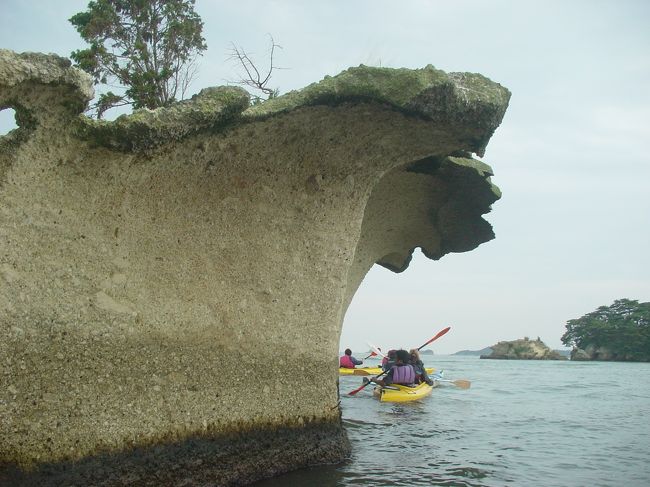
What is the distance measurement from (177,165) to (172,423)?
2.15 meters

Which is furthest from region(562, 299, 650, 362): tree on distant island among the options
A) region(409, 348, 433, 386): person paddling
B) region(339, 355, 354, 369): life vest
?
region(409, 348, 433, 386): person paddling

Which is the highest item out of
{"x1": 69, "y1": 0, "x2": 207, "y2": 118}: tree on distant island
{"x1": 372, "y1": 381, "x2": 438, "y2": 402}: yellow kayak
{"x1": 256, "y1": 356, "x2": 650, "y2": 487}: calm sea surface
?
{"x1": 69, "y1": 0, "x2": 207, "y2": 118}: tree on distant island

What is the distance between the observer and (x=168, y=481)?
464 cm

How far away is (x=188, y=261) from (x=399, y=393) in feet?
33.3

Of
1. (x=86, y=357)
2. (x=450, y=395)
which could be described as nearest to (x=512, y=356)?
(x=450, y=395)

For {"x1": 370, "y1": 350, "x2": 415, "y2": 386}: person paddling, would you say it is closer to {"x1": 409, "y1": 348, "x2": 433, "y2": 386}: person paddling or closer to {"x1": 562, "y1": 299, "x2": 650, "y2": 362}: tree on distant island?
{"x1": 409, "y1": 348, "x2": 433, "y2": 386}: person paddling

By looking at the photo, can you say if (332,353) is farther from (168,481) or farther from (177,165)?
(177,165)

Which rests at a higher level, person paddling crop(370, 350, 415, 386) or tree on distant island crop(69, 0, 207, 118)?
tree on distant island crop(69, 0, 207, 118)

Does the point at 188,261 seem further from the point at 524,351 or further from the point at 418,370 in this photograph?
the point at 524,351

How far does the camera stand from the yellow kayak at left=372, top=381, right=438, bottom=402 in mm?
13859

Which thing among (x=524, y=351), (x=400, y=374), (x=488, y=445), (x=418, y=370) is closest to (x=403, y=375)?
(x=400, y=374)

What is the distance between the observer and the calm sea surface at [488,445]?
247 inches

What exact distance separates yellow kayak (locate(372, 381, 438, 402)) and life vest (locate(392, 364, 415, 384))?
139 millimetres

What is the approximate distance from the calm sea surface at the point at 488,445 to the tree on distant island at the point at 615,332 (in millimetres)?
55940
